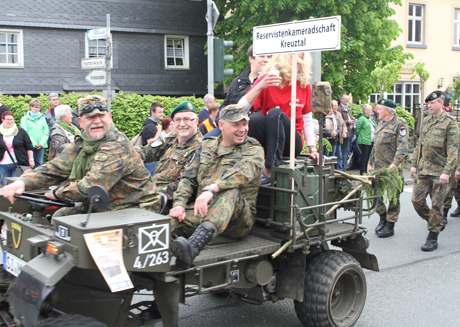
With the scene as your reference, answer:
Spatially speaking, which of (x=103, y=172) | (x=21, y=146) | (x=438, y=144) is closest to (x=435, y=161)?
(x=438, y=144)

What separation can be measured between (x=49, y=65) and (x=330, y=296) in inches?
838

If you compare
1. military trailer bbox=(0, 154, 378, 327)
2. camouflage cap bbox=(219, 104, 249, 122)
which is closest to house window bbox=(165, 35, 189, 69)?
military trailer bbox=(0, 154, 378, 327)

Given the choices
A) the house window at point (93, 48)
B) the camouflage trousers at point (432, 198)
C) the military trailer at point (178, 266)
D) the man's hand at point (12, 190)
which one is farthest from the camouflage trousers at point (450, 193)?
the house window at point (93, 48)

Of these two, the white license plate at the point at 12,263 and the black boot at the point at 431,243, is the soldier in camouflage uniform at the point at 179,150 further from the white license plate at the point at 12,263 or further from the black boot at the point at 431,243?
the black boot at the point at 431,243

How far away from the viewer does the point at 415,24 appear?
32.4m

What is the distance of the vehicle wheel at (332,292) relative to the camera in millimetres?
5238

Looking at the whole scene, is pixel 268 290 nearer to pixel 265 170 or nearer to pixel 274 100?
pixel 265 170

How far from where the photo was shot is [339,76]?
2397 centimetres

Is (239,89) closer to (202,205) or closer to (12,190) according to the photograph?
(202,205)

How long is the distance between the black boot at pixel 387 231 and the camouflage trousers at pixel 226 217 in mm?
4773

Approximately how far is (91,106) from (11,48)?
20925 mm

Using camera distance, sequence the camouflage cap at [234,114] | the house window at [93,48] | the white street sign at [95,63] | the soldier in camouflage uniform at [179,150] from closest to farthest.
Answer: the camouflage cap at [234,114]
the soldier in camouflage uniform at [179,150]
the white street sign at [95,63]
the house window at [93,48]

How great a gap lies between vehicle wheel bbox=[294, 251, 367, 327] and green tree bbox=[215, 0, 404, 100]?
18486mm

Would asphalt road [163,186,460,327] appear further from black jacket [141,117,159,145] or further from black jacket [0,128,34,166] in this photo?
black jacket [0,128,34,166]
